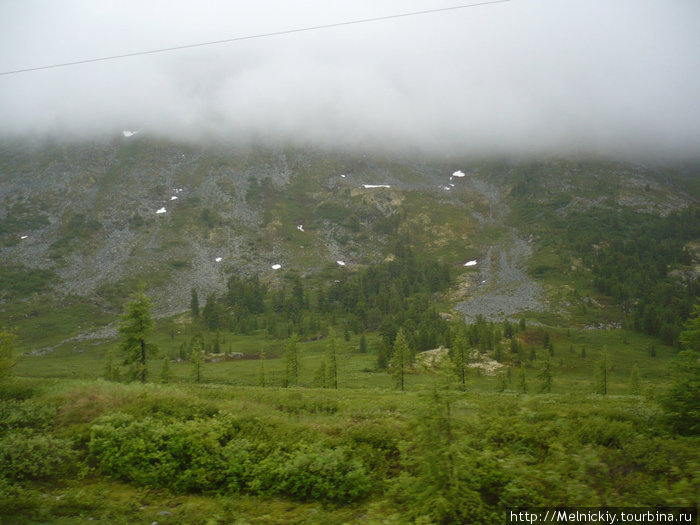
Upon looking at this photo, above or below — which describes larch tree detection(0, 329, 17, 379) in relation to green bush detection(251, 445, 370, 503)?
above

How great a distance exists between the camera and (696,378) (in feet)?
45.4

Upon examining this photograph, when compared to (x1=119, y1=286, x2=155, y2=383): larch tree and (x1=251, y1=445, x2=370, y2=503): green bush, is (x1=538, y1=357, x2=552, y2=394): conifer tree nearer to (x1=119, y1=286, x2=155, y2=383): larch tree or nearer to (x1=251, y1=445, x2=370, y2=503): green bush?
(x1=119, y1=286, x2=155, y2=383): larch tree

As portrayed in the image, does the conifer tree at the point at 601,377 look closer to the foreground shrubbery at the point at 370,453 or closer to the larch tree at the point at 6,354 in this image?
the foreground shrubbery at the point at 370,453

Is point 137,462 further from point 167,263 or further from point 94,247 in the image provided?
point 94,247

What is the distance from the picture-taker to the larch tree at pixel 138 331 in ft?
130

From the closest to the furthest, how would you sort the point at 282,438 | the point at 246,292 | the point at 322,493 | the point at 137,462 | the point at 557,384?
the point at 322,493 < the point at 137,462 < the point at 282,438 < the point at 557,384 < the point at 246,292

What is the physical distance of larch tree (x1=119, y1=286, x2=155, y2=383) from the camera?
3975cm

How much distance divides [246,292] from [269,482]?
158 meters

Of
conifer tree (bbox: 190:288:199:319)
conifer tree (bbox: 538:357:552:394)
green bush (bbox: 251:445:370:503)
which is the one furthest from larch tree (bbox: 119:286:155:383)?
conifer tree (bbox: 190:288:199:319)

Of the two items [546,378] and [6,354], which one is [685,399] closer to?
[6,354]

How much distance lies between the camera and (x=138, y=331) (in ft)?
132

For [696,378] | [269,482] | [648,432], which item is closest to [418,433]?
[269,482]

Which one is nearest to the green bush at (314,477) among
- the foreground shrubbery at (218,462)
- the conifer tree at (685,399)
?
the foreground shrubbery at (218,462)

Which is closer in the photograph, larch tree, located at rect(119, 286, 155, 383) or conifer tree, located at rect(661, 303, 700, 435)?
conifer tree, located at rect(661, 303, 700, 435)
